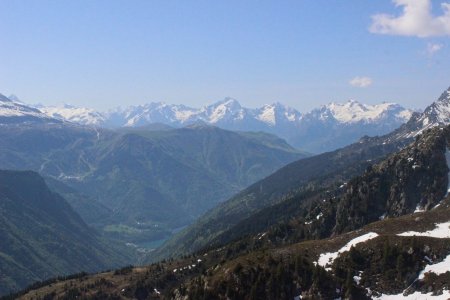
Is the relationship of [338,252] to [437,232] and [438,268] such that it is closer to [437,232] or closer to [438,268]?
[438,268]

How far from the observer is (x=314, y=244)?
468 feet

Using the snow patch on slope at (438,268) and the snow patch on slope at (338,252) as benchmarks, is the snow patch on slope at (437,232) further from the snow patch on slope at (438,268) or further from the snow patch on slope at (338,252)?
the snow patch on slope at (438,268)

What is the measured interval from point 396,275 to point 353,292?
1106 cm

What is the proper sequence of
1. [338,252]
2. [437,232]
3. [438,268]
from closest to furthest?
[438,268] → [338,252] → [437,232]

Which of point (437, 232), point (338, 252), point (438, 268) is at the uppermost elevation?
point (437, 232)

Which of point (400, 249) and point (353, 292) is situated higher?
point (400, 249)

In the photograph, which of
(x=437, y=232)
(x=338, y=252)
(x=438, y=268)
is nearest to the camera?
(x=438, y=268)

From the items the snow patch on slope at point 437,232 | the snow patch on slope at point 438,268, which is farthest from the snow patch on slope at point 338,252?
the snow patch on slope at point 438,268

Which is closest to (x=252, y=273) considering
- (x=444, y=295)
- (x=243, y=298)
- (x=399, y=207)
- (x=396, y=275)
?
(x=243, y=298)

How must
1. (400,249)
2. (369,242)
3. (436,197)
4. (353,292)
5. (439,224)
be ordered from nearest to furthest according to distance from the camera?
1. (353,292)
2. (400,249)
3. (369,242)
4. (439,224)
5. (436,197)

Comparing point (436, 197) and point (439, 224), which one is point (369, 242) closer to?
point (439, 224)

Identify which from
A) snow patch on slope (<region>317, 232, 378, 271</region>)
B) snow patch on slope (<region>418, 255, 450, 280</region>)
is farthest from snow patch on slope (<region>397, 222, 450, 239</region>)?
snow patch on slope (<region>418, 255, 450, 280</region>)

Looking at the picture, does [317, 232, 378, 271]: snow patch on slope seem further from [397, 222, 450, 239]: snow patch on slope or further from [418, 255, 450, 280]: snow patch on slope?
[418, 255, 450, 280]: snow patch on slope

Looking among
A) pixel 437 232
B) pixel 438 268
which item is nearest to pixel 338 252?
pixel 438 268
